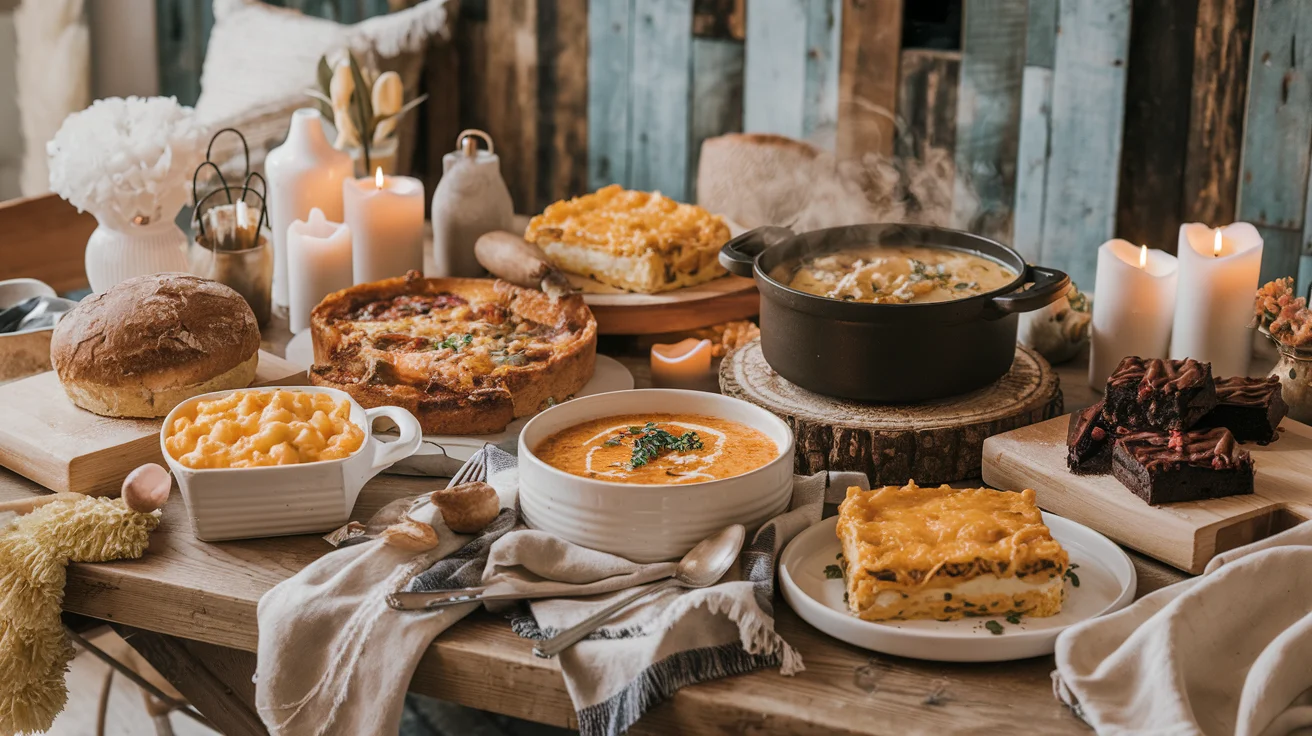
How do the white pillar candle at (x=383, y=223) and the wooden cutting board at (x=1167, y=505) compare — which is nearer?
the wooden cutting board at (x=1167, y=505)

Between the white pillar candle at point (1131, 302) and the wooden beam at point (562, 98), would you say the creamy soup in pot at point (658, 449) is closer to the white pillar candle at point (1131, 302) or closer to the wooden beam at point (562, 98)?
the white pillar candle at point (1131, 302)

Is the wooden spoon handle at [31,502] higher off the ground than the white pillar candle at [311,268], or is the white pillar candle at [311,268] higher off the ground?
the white pillar candle at [311,268]

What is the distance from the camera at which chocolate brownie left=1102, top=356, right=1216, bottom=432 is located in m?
1.77

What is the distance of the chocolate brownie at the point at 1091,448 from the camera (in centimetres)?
181

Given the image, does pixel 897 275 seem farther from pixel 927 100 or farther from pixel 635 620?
pixel 927 100

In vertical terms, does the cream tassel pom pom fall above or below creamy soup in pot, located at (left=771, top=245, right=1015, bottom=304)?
below

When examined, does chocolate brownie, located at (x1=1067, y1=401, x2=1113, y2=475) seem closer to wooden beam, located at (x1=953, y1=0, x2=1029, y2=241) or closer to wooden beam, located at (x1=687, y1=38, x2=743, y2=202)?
wooden beam, located at (x1=953, y1=0, x2=1029, y2=241)

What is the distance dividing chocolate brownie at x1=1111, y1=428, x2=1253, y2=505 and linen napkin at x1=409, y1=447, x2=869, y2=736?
478 mm

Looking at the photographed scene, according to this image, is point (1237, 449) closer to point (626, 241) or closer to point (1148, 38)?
point (626, 241)

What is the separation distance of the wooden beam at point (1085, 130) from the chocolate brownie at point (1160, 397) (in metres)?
1.34

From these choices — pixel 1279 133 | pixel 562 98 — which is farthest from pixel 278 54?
pixel 1279 133

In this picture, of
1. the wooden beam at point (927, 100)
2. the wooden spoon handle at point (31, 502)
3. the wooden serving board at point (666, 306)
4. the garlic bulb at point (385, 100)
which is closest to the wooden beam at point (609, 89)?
the wooden beam at point (927, 100)

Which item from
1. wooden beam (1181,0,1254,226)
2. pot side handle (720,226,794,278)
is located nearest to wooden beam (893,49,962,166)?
wooden beam (1181,0,1254,226)

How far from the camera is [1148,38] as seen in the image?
2.92m
